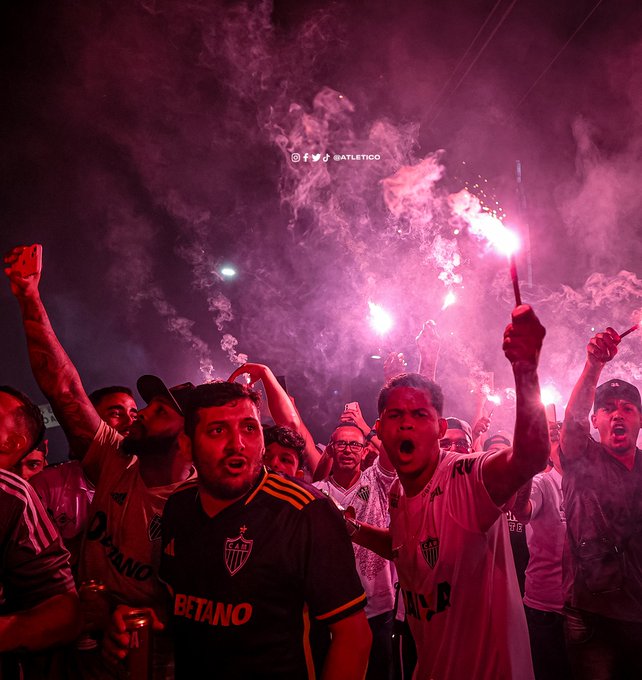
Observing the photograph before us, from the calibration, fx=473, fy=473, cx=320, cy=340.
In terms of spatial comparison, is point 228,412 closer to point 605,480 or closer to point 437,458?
point 437,458

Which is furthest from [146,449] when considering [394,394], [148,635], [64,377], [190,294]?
[190,294]

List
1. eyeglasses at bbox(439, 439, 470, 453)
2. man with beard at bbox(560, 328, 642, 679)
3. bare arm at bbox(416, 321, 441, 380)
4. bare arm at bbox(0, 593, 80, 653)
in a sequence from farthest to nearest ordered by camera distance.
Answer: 1. eyeglasses at bbox(439, 439, 470, 453)
2. bare arm at bbox(416, 321, 441, 380)
3. man with beard at bbox(560, 328, 642, 679)
4. bare arm at bbox(0, 593, 80, 653)

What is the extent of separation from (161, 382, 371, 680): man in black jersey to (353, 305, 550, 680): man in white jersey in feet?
1.71

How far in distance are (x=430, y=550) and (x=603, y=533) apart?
81.6 inches

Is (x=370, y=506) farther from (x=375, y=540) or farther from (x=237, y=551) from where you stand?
(x=237, y=551)

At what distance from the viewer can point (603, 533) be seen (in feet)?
12.4

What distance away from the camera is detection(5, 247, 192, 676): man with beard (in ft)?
9.89

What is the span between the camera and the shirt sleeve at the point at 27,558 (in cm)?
204

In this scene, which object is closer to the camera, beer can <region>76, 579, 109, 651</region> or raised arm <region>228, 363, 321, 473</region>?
beer can <region>76, 579, 109, 651</region>

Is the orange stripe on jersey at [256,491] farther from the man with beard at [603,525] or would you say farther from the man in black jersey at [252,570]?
the man with beard at [603,525]

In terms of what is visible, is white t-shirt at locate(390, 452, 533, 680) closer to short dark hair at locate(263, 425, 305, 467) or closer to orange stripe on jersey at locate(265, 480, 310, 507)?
orange stripe on jersey at locate(265, 480, 310, 507)

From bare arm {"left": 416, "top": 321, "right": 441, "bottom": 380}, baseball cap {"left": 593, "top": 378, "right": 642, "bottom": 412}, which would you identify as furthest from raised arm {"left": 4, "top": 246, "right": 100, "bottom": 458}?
baseball cap {"left": 593, "top": 378, "right": 642, "bottom": 412}

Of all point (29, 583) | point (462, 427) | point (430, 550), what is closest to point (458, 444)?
point (462, 427)

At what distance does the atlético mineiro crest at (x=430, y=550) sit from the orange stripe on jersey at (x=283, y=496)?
0.77m
